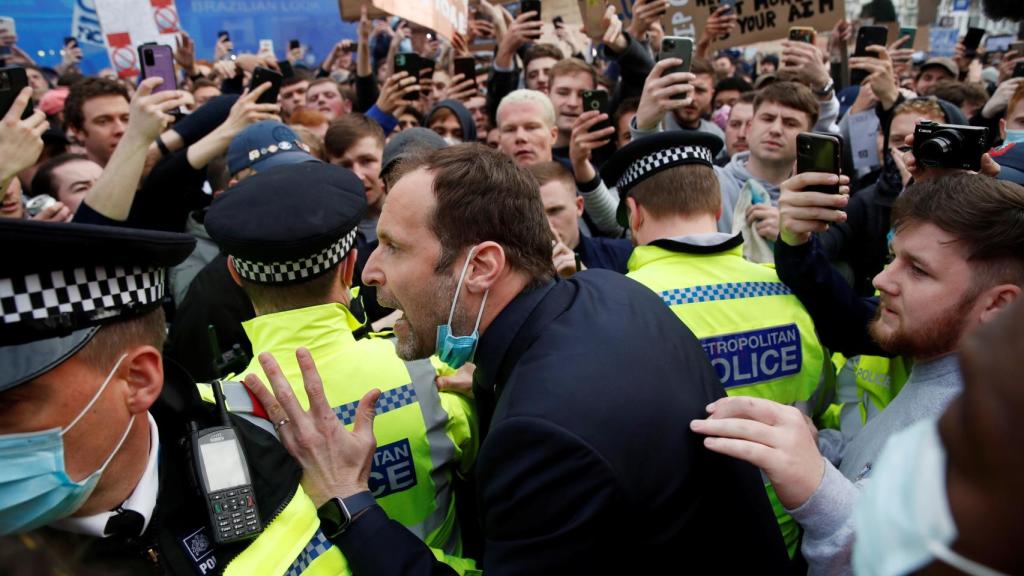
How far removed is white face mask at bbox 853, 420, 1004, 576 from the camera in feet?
2.19

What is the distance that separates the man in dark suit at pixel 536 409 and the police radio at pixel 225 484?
213 millimetres

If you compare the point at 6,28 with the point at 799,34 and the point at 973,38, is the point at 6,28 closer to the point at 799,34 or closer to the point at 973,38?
the point at 799,34

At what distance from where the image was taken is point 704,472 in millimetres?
1679

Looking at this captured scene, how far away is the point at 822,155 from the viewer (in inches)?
97.8

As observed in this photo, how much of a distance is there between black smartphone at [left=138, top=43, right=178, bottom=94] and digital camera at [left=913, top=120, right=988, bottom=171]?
417 centimetres

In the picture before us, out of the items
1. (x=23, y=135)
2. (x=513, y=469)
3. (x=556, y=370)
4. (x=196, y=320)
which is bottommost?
(x=196, y=320)

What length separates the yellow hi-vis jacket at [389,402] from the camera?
2.19 m

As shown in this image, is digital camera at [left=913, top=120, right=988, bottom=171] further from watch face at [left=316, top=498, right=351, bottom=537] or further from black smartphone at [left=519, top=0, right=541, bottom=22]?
black smartphone at [left=519, top=0, right=541, bottom=22]

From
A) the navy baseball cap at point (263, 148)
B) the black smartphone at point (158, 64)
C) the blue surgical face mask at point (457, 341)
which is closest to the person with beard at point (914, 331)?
the blue surgical face mask at point (457, 341)

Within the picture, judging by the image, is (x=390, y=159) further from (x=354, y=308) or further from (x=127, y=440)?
(x=127, y=440)

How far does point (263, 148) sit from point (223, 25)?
490 inches

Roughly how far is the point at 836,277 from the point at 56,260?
7.65ft

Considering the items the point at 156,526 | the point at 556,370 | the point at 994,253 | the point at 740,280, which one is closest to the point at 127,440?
the point at 156,526

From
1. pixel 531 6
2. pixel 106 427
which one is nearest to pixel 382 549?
pixel 106 427
